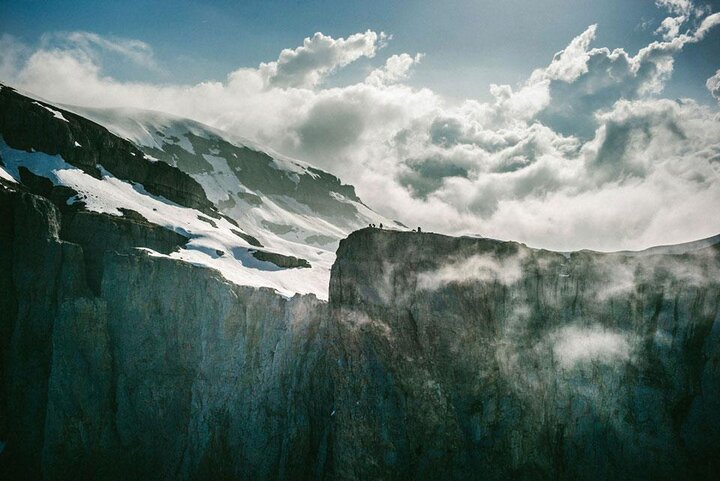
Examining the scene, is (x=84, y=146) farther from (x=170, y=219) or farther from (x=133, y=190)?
(x=170, y=219)

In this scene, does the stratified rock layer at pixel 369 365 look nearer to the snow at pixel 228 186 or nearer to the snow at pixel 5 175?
the snow at pixel 5 175

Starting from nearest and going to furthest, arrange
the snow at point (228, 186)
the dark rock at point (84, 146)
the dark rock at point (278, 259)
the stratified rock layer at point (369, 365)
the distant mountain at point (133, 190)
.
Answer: the stratified rock layer at point (369, 365) < the distant mountain at point (133, 190) < the dark rock at point (84, 146) < the dark rock at point (278, 259) < the snow at point (228, 186)

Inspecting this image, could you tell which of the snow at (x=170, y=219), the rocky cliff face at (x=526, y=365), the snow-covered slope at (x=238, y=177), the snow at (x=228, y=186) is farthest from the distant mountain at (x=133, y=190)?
the snow-covered slope at (x=238, y=177)

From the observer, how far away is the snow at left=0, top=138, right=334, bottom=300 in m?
49.7

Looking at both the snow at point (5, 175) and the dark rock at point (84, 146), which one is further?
the dark rock at point (84, 146)

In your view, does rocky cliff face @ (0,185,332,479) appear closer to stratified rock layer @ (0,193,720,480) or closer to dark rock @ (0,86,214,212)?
stratified rock layer @ (0,193,720,480)

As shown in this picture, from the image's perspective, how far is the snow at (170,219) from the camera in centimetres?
4972

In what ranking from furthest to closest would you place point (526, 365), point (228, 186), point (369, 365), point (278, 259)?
point (228, 186) → point (278, 259) → point (369, 365) → point (526, 365)

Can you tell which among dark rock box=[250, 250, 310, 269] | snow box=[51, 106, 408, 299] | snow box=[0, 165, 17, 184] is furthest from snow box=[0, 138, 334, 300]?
snow box=[51, 106, 408, 299]

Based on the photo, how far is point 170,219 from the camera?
193 feet

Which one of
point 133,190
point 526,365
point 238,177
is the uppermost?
point 238,177

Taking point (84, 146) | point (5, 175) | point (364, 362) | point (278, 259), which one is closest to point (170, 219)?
point (278, 259)

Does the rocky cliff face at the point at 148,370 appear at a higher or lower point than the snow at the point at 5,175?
lower

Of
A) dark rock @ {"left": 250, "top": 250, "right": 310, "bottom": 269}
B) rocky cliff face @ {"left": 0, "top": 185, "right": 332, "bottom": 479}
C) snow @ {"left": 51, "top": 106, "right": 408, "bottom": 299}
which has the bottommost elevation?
rocky cliff face @ {"left": 0, "top": 185, "right": 332, "bottom": 479}
